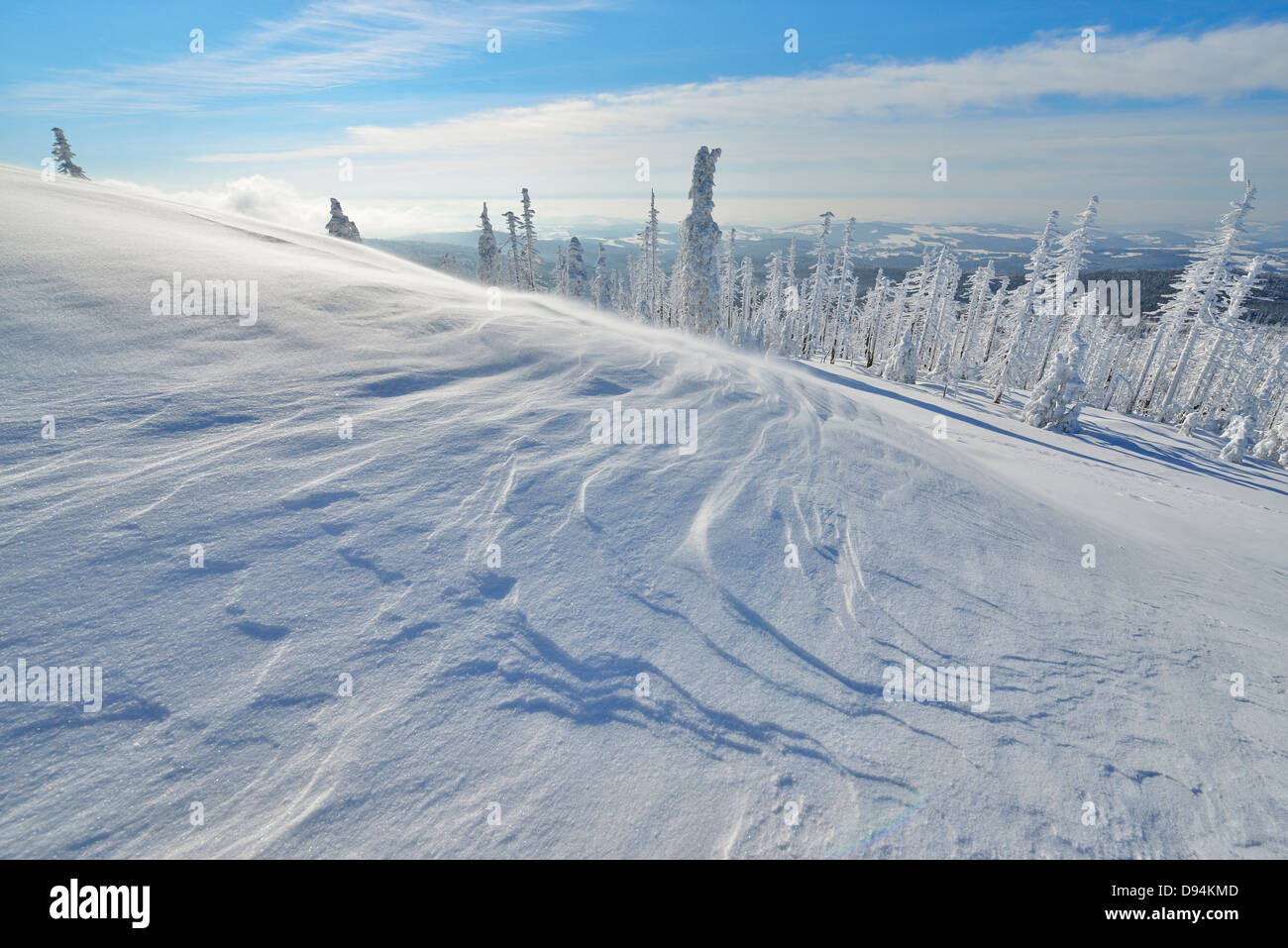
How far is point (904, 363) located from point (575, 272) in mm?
38871

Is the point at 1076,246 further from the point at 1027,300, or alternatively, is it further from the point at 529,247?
the point at 529,247

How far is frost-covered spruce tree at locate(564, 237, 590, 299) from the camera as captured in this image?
2371 inches

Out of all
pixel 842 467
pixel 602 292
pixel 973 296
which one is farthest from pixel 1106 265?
pixel 842 467

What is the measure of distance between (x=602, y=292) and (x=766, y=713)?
248ft

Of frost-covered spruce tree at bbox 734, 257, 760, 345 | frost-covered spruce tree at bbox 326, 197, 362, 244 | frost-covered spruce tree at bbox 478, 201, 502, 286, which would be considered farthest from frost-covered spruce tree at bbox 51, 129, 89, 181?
frost-covered spruce tree at bbox 734, 257, 760, 345

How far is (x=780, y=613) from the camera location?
4.55 m

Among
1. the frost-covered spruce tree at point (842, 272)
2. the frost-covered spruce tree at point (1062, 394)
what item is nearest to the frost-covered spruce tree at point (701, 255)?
the frost-covered spruce tree at point (842, 272)

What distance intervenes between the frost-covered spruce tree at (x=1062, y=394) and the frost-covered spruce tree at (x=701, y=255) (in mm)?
21663

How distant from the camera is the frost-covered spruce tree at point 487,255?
49719 mm

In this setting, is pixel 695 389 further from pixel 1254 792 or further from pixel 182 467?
pixel 1254 792

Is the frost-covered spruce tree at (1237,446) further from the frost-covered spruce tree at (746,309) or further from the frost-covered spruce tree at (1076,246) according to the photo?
the frost-covered spruce tree at (746,309)

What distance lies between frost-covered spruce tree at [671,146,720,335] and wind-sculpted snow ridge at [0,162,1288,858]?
106ft

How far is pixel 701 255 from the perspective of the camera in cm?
3606

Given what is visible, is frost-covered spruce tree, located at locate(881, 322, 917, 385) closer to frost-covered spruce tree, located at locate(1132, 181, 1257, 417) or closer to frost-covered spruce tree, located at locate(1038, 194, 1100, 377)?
frost-covered spruce tree, located at locate(1038, 194, 1100, 377)
